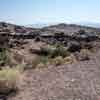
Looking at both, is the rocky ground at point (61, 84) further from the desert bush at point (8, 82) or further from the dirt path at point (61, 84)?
the desert bush at point (8, 82)

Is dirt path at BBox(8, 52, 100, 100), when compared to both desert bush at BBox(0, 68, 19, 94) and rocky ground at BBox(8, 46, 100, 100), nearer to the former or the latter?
rocky ground at BBox(8, 46, 100, 100)

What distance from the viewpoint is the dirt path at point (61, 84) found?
282 inches

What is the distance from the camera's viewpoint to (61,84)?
8.42m

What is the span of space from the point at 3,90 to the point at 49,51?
9934mm

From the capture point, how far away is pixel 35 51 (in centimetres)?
1980

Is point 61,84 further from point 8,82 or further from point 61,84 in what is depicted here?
point 8,82

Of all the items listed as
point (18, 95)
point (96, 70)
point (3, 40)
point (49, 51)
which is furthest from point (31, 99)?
point (3, 40)

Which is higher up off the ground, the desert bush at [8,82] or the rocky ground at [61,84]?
the desert bush at [8,82]

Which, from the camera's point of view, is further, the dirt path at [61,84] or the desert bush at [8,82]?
the desert bush at [8,82]

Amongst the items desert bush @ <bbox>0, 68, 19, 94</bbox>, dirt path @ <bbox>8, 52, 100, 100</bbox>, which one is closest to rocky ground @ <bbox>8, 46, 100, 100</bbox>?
dirt path @ <bbox>8, 52, 100, 100</bbox>

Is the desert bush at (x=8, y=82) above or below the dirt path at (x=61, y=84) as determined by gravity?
above

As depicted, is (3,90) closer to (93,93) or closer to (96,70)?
(93,93)

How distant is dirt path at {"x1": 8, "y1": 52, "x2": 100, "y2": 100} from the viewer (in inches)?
282

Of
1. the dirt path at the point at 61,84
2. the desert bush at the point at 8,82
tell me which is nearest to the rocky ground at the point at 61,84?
the dirt path at the point at 61,84
